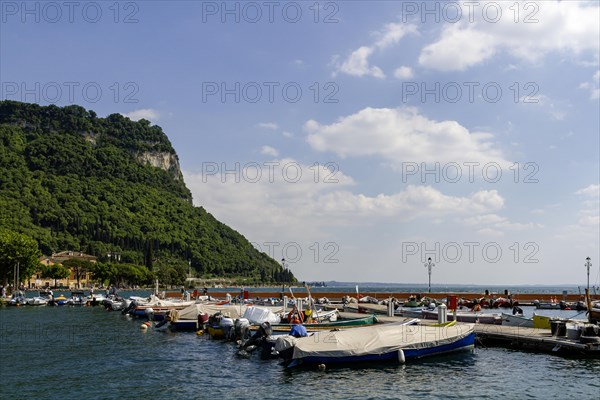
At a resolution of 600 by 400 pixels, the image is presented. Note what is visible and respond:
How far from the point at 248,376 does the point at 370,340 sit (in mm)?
7748

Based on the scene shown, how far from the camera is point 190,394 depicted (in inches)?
1096

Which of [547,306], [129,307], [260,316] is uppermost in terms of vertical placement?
[260,316]

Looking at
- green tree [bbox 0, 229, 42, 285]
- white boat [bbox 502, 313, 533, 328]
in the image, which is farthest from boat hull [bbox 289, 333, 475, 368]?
green tree [bbox 0, 229, 42, 285]

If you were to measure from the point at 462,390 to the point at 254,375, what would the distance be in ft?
37.6

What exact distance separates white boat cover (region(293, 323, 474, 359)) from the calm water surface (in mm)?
1039

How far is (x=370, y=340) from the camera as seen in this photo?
34156 millimetres

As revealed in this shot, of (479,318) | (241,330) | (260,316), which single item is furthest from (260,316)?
(479,318)

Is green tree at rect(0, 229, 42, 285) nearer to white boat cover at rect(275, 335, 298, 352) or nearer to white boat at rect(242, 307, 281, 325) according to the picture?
white boat at rect(242, 307, 281, 325)

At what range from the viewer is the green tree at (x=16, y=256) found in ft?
372

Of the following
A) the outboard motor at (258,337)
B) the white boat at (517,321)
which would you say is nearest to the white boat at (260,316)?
the outboard motor at (258,337)

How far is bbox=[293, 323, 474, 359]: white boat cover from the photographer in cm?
3291

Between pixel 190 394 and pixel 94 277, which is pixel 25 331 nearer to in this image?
pixel 190 394

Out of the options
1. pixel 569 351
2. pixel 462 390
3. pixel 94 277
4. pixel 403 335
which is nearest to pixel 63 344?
pixel 403 335

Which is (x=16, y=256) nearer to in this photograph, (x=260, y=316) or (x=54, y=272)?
(x=54, y=272)
